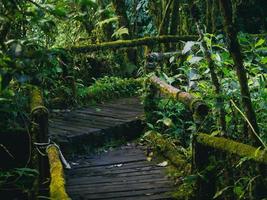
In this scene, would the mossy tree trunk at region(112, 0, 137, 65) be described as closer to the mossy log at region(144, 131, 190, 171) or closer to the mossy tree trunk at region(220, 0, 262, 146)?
the mossy log at region(144, 131, 190, 171)

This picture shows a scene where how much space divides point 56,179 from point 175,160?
251 cm

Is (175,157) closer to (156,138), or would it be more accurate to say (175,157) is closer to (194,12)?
(156,138)

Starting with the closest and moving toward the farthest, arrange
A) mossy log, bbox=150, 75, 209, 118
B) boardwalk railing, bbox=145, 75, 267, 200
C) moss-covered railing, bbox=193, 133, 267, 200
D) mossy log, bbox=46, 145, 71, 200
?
1. mossy log, bbox=46, 145, 71, 200
2. boardwalk railing, bbox=145, 75, 267, 200
3. moss-covered railing, bbox=193, 133, 267, 200
4. mossy log, bbox=150, 75, 209, 118

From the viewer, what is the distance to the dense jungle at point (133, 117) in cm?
332

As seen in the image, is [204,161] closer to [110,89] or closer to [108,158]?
[108,158]

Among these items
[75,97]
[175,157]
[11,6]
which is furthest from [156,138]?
[11,6]

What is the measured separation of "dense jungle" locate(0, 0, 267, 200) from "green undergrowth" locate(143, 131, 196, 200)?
16 millimetres

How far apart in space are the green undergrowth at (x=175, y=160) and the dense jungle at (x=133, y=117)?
16mm

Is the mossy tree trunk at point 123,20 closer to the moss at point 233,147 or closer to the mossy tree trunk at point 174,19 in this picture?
the mossy tree trunk at point 174,19

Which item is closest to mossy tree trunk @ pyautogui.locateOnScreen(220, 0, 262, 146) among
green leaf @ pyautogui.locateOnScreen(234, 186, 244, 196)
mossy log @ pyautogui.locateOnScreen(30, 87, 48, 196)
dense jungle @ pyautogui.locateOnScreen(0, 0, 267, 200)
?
dense jungle @ pyautogui.locateOnScreen(0, 0, 267, 200)

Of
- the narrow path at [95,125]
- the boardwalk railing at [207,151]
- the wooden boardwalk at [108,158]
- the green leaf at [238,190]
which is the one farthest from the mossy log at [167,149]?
the green leaf at [238,190]

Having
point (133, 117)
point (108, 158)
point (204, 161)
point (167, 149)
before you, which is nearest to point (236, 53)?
point (204, 161)

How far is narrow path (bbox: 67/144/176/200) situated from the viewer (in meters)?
4.93

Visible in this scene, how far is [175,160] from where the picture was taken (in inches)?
224
